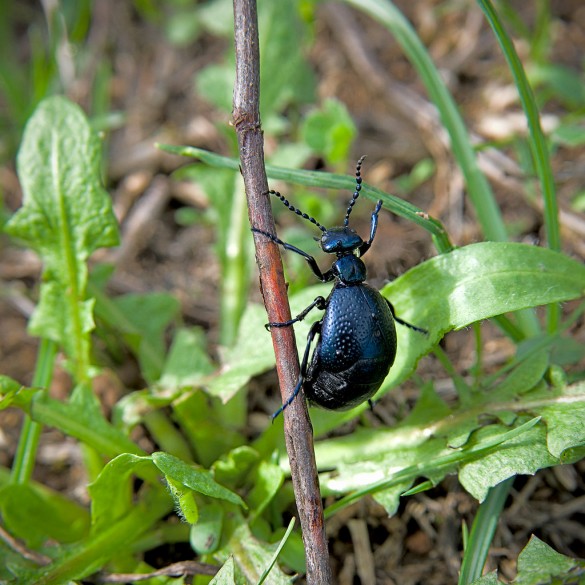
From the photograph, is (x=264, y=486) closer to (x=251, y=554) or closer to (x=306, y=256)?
(x=251, y=554)

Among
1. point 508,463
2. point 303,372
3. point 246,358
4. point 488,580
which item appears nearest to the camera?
point 488,580

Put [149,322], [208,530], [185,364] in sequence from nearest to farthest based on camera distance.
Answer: [208,530] < [185,364] < [149,322]

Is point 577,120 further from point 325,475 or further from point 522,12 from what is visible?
point 325,475

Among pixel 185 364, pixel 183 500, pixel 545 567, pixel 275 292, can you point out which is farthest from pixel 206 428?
pixel 545 567

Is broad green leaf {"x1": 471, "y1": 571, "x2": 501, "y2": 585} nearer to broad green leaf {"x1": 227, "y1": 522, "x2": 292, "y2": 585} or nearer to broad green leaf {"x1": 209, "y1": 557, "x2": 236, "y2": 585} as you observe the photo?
broad green leaf {"x1": 227, "y1": 522, "x2": 292, "y2": 585}

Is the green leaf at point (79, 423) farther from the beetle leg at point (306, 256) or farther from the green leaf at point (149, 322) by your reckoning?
the beetle leg at point (306, 256)

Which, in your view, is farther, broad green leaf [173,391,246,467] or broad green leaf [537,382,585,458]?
broad green leaf [173,391,246,467]

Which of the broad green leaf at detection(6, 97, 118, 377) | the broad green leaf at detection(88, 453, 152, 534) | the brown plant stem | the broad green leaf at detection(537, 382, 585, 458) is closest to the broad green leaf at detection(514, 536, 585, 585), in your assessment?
the broad green leaf at detection(537, 382, 585, 458)
